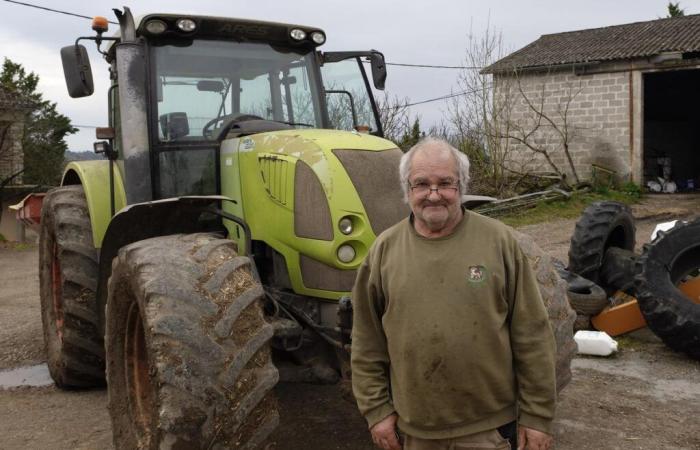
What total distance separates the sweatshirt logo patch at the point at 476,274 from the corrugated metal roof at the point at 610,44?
54.3 ft

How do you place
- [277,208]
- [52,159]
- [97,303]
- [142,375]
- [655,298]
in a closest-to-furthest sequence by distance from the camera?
[142,375] → [277,208] → [97,303] → [655,298] → [52,159]

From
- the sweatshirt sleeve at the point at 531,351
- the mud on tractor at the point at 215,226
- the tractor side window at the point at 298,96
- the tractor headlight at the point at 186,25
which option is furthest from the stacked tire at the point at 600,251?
the sweatshirt sleeve at the point at 531,351

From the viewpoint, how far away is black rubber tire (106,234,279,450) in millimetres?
2922

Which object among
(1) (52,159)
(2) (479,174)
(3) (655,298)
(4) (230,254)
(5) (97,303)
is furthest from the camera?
(1) (52,159)

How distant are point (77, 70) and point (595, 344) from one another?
4.29 meters

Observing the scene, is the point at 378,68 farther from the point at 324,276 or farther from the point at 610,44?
the point at 610,44

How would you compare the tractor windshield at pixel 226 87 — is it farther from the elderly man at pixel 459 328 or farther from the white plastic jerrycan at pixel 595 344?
the white plastic jerrycan at pixel 595 344

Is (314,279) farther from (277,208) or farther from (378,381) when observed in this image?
(378,381)

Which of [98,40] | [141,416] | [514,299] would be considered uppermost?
[98,40]

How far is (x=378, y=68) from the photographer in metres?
5.16

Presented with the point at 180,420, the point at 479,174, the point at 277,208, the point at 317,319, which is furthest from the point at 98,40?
the point at 479,174

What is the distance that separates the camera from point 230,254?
3.41m

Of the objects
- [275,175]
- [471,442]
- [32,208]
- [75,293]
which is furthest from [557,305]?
[32,208]

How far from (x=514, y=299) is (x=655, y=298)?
11.8 ft
